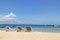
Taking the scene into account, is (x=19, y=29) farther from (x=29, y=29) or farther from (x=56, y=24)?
(x=56, y=24)

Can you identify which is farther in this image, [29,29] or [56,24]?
[56,24]

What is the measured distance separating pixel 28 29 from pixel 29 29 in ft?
0.28

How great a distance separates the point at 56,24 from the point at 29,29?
1204cm

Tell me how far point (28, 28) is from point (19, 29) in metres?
0.84

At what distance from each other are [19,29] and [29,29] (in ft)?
→ 2.99

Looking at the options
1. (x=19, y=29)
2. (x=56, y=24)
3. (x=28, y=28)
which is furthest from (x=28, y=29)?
(x=56, y=24)

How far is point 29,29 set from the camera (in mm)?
9719

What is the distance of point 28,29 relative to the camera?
9.76m

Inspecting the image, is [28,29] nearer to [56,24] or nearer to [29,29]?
[29,29]

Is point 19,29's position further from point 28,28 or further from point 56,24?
point 56,24

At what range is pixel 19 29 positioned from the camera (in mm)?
10164

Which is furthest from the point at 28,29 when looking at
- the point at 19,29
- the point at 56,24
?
the point at 56,24

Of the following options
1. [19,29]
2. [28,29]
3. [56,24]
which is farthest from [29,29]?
[56,24]

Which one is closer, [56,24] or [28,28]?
[28,28]
